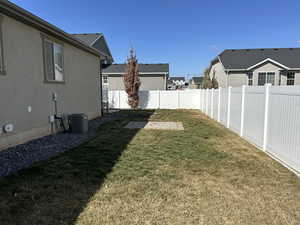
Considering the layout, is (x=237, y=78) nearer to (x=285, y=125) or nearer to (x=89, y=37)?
(x=89, y=37)

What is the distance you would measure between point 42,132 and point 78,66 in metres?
3.54

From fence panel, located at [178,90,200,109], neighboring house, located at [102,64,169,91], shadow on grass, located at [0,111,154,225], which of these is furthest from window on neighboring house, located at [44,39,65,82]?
neighboring house, located at [102,64,169,91]

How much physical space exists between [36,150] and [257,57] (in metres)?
21.6

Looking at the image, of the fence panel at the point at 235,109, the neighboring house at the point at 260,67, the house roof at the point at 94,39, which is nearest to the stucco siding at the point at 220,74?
the neighboring house at the point at 260,67

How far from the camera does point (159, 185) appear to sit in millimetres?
3006

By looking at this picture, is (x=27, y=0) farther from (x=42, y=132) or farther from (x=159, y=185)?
(x=159, y=185)

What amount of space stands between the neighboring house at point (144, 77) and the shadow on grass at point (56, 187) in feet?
61.3

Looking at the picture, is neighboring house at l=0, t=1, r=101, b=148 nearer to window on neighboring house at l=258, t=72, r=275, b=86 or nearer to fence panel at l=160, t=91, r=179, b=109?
fence panel at l=160, t=91, r=179, b=109

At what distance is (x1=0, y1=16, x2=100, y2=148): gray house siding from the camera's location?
4.61 metres

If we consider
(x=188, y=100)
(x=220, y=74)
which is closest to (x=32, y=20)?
(x=188, y=100)

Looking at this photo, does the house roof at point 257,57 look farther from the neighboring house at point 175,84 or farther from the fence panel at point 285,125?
the neighboring house at point 175,84

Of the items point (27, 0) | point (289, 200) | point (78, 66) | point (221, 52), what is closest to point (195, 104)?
point (221, 52)

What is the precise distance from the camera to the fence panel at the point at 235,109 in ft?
21.1

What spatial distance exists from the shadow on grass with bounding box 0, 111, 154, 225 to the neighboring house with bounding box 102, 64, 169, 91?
61.3ft
